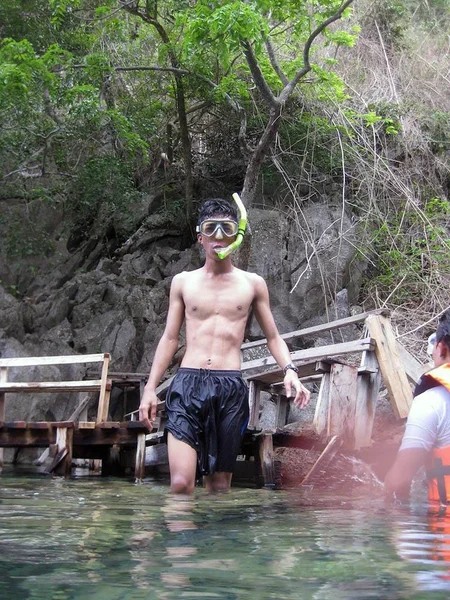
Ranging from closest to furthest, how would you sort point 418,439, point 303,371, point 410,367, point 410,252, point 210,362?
point 418,439 < point 210,362 < point 410,367 < point 303,371 < point 410,252

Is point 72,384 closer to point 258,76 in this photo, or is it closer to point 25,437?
point 25,437

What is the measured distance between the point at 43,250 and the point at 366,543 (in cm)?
1298

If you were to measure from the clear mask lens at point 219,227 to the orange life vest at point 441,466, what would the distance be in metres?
1.79

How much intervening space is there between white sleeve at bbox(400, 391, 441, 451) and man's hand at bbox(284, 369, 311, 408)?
1013 millimetres

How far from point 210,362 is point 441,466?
1820 millimetres

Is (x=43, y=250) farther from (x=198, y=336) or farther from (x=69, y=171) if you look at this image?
(x=198, y=336)

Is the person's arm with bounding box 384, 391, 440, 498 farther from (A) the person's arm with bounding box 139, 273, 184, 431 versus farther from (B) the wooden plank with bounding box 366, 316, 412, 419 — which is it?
(B) the wooden plank with bounding box 366, 316, 412, 419

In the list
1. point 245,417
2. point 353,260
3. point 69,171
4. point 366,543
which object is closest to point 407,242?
point 353,260

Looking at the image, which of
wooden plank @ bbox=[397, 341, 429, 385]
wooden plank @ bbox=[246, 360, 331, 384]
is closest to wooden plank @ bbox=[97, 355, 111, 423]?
wooden plank @ bbox=[246, 360, 331, 384]

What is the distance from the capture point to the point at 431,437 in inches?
130

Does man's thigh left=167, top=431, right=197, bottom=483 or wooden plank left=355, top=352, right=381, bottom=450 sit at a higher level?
wooden plank left=355, top=352, right=381, bottom=450

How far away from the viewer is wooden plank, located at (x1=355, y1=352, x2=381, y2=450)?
754cm

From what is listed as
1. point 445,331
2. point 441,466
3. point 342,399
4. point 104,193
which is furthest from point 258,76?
point 441,466

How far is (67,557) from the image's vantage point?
229 centimetres
